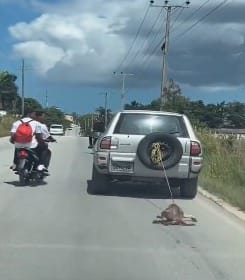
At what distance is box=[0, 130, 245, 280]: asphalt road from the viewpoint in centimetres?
707

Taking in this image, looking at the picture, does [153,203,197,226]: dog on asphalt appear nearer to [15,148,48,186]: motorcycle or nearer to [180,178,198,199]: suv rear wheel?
[180,178,198,199]: suv rear wheel

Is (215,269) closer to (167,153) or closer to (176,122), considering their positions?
(167,153)

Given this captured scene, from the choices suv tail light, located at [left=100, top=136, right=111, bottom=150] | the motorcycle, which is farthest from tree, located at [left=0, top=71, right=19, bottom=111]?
suv tail light, located at [left=100, top=136, right=111, bottom=150]

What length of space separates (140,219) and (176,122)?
4.00 metres

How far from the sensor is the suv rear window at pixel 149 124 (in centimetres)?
1388

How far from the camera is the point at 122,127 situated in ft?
45.6

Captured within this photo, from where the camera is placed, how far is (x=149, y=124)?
14.1 metres

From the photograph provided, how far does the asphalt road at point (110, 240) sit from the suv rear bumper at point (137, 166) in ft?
1.75

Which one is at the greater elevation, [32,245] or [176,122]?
[176,122]

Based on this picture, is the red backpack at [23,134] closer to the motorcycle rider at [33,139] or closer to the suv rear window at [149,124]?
the motorcycle rider at [33,139]

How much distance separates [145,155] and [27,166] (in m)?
3.19

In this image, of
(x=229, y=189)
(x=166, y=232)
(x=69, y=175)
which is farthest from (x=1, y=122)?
(x=166, y=232)

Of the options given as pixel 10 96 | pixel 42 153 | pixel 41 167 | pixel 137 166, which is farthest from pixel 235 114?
pixel 10 96

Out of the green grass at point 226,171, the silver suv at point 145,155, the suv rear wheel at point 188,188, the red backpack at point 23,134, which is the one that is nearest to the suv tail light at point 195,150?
the silver suv at point 145,155
